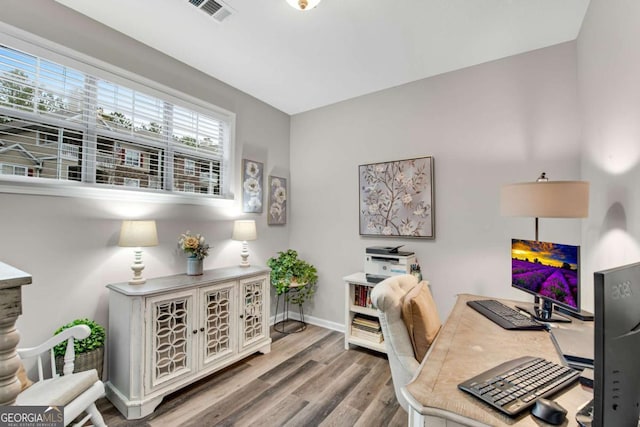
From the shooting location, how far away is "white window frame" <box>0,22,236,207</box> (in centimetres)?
176

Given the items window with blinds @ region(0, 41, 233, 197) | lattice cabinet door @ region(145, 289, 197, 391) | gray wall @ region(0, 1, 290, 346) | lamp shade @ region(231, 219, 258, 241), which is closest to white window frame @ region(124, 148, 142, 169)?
window with blinds @ region(0, 41, 233, 197)

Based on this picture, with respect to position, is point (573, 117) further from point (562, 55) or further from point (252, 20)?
point (252, 20)

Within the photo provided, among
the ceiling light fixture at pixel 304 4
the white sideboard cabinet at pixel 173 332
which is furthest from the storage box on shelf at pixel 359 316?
the ceiling light fixture at pixel 304 4

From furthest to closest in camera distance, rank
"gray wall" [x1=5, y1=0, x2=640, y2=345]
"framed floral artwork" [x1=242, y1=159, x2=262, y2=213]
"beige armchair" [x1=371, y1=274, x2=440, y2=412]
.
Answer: "framed floral artwork" [x1=242, y1=159, x2=262, y2=213]
"gray wall" [x1=5, y1=0, x2=640, y2=345]
"beige armchair" [x1=371, y1=274, x2=440, y2=412]

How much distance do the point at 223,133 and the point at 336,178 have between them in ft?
4.60

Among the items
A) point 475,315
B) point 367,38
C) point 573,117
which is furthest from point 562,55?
point 475,315

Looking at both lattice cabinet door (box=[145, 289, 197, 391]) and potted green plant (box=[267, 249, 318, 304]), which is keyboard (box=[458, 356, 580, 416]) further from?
potted green plant (box=[267, 249, 318, 304])

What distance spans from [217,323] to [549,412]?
88.5 inches

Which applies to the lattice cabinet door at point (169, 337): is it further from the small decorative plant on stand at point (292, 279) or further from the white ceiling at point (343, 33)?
the white ceiling at point (343, 33)

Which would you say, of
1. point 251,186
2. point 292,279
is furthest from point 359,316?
point 251,186

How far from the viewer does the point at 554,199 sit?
1.58 metres

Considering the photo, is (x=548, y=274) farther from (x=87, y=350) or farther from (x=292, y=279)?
(x=87, y=350)

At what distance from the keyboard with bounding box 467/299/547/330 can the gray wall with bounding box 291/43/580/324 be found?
33.6 inches

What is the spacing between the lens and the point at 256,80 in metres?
2.95
